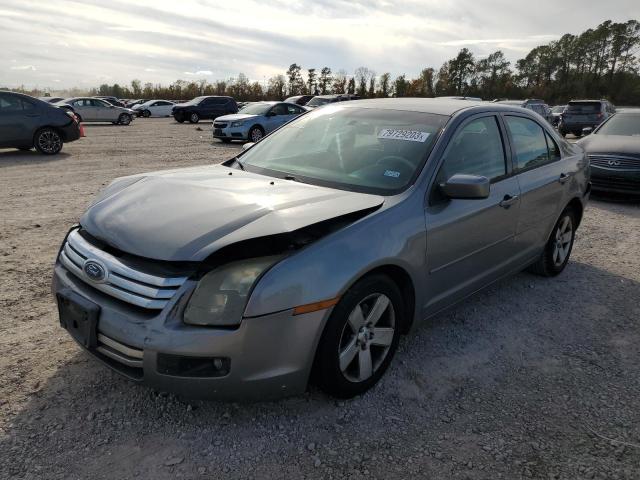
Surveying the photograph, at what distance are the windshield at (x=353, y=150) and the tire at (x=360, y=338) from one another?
2.21 ft

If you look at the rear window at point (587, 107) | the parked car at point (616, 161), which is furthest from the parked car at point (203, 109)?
the parked car at point (616, 161)

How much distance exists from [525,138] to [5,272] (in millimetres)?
4662

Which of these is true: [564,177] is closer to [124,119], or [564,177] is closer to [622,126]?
[622,126]

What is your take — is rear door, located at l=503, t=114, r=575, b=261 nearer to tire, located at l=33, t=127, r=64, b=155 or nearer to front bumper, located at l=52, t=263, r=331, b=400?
front bumper, located at l=52, t=263, r=331, b=400

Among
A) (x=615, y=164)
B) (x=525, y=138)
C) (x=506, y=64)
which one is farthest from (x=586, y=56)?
(x=525, y=138)

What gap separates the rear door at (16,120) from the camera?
440 inches

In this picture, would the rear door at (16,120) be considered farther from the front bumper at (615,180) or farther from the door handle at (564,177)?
the front bumper at (615,180)

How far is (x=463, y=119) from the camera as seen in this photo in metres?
3.44

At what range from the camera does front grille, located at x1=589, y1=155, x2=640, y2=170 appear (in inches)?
313

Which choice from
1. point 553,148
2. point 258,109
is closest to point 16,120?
point 258,109

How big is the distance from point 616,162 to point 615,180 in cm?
30

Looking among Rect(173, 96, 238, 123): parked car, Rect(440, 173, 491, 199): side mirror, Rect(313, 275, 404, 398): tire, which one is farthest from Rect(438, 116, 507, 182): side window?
Rect(173, 96, 238, 123): parked car

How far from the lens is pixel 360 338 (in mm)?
2678

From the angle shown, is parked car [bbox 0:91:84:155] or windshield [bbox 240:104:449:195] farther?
parked car [bbox 0:91:84:155]
